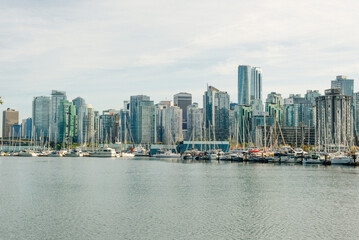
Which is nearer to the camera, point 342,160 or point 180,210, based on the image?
point 180,210

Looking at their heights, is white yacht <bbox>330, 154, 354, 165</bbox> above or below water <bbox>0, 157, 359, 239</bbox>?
above

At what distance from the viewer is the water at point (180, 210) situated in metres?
42.9

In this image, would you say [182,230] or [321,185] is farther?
[321,185]

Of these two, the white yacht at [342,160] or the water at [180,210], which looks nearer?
the water at [180,210]

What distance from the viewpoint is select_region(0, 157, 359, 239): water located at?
141 feet

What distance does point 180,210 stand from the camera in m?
54.2

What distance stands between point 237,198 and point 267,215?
13.1 metres

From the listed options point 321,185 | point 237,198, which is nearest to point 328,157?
point 321,185

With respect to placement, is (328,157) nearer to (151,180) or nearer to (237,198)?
(151,180)

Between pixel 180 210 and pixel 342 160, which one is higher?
pixel 342 160

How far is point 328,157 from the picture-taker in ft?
484

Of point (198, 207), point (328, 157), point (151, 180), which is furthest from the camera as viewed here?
point (328, 157)

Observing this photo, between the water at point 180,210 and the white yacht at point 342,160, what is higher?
the white yacht at point 342,160

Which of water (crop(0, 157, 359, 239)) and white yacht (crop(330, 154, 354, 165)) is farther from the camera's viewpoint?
white yacht (crop(330, 154, 354, 165))
